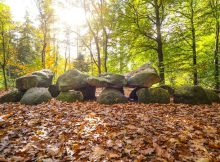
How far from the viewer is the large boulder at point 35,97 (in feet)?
25.3

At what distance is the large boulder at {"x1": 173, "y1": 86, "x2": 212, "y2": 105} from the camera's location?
7.29 meters

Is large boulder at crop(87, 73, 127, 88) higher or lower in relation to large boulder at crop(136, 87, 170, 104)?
higher

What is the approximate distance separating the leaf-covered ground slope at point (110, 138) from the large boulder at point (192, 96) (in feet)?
6.95

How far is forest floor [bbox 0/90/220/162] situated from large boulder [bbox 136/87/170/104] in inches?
96.8

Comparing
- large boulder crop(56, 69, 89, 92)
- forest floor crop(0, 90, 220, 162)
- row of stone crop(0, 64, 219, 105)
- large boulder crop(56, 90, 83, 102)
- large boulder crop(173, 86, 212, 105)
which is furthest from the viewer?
large boulder crop(56, 69, 89, 92)

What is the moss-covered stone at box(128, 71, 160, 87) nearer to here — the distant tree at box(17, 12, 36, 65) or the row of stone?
the row of stone

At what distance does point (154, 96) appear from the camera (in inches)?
309

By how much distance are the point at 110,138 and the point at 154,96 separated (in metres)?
4.79

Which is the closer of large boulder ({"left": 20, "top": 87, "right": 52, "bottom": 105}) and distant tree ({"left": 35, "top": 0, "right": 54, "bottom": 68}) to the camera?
large boulder ({"left": 20, "top": 87, "right": 52, "bottom": 105})

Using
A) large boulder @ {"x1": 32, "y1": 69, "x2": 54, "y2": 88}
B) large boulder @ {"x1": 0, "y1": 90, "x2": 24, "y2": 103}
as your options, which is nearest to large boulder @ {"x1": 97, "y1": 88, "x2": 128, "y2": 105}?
large boulder @ {"x1": 32, "y1": 69, "x2": 54, "y2": 88}

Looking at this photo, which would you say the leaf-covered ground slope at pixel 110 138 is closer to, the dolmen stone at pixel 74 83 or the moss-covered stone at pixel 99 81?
the moss-covered stone at pixel 99 81

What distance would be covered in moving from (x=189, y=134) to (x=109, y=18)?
36.8 feet

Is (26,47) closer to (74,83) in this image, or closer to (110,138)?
(74,83)

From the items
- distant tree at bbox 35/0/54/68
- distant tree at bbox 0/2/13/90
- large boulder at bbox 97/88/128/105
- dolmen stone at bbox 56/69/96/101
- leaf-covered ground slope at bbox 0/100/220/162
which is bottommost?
leaf-covered ground slope at bbox 0/100/220/162
